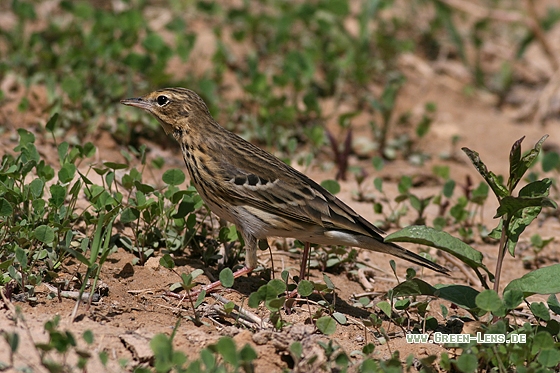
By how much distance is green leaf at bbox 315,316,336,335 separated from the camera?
4.84 m

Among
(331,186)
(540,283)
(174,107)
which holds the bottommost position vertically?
(540,283)

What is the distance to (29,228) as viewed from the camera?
5.26 m

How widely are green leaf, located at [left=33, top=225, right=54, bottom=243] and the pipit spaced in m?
1.07

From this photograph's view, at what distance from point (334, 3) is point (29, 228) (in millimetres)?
6127

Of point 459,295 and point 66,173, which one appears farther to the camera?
point 66,173

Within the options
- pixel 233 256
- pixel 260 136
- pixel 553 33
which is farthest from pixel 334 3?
pixel 233 256

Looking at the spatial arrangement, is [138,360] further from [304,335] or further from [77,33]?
[77,33]

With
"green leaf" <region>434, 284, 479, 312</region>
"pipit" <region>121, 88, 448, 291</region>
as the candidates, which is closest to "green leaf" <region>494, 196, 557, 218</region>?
"green leaf" <region>434, 284, 479, 312</region>

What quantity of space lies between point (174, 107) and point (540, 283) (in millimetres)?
2951

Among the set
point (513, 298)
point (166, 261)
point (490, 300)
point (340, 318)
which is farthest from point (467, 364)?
point (166, 261)

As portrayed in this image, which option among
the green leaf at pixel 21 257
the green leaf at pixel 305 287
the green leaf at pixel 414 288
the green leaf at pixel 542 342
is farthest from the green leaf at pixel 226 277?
the green leaf at pixel 542 342

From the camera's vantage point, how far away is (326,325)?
484cm

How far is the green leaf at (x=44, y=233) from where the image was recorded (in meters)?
4.96

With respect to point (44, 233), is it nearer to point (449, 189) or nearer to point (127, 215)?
point (127, 215)
